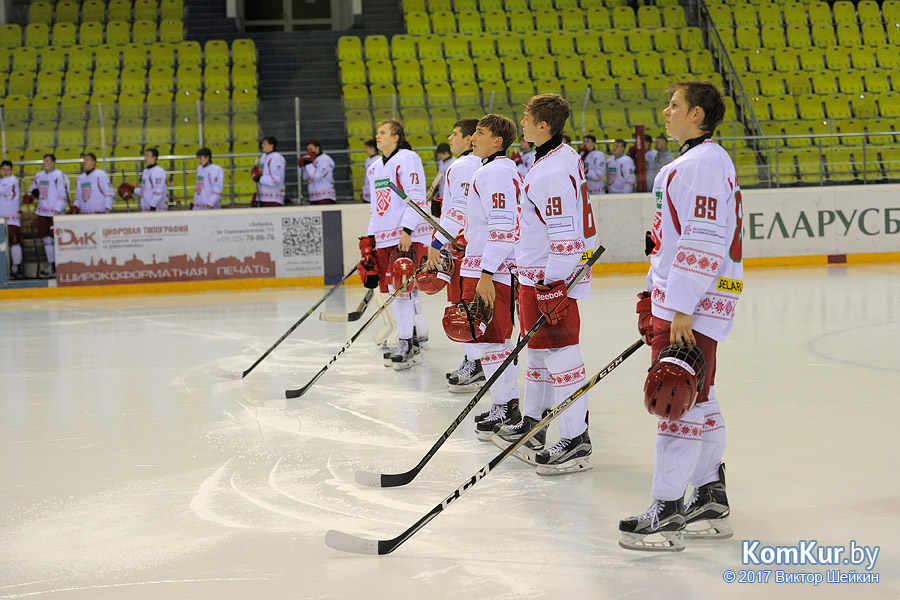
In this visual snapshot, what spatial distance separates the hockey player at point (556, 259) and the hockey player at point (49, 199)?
11.1m

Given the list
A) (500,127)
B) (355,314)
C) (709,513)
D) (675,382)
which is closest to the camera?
(675,382)

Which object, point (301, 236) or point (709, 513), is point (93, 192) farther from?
point (709, 513)

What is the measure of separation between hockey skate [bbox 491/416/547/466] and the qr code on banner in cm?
931

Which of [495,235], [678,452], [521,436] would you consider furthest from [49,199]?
[678,452]

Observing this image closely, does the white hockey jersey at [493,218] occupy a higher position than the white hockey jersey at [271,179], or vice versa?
the white hockey jersey at [271,179]

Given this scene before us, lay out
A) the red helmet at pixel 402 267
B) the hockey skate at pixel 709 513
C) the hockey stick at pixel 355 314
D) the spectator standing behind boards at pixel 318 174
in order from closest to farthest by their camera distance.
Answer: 1. the hockey skate at pixel 709 513
2. the red helmet at pixel 402 267
3. the hockey stick at pixel 355 314
4. the spectator standing behind boards at pixel 318 174

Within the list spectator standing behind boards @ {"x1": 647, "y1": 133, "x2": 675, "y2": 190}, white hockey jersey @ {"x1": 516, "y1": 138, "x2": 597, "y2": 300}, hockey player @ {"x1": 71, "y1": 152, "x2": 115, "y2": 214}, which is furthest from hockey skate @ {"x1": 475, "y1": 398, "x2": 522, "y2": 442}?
hockey player @ {"x1": 71, "y1": 152, "x2": 115, "y2": 214}

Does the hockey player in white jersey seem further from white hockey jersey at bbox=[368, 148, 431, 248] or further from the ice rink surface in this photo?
white hockey jersey at bbox=[368, 148, 431, 248]

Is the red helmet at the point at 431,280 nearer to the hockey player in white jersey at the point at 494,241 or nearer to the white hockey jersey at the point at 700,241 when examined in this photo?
the hockey player in white jersey at the point at 494,241

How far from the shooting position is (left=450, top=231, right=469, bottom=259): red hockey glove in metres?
5.62

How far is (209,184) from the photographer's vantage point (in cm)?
1364

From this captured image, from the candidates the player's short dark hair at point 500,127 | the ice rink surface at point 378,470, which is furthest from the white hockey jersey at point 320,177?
the player's short dark hair at point 500,127

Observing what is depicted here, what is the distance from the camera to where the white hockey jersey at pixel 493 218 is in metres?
4.55

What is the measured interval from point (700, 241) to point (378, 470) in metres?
2.00
